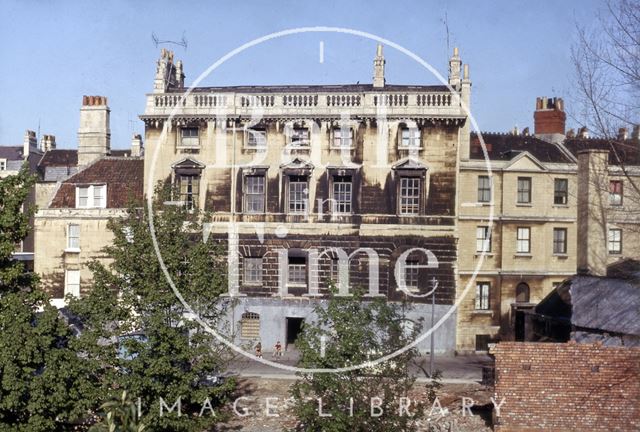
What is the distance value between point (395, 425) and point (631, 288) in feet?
42.2

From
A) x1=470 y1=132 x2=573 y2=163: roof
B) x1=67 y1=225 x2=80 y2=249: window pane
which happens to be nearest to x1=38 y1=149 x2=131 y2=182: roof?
x1=67 y1=225 x2=80 y2=249: window pane

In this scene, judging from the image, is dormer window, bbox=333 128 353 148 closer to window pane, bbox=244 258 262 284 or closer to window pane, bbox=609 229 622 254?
window pane, bbox=244 258 262 284

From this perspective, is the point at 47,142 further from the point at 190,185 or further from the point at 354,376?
the point at 354,376

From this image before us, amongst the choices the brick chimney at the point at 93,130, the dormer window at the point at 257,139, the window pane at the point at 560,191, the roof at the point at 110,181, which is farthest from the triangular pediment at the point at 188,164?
the window pane at the point at 560,191

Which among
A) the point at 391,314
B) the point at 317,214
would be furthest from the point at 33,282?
the point at 317,214

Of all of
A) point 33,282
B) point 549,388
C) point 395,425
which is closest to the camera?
point 395,425

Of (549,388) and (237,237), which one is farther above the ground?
(237,237)

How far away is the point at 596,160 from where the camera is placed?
3731 centimetres

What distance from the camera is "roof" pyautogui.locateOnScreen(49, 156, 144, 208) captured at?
39156 mm

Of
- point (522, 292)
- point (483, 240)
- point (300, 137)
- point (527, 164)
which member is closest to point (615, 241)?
point (522, 292)

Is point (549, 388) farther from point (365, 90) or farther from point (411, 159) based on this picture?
point (365, 90)

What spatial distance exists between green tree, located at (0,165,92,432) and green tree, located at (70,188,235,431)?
721 mm

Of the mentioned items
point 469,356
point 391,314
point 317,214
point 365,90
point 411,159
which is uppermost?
point 365,90

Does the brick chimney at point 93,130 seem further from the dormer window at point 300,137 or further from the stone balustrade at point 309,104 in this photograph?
the dormer window at point 300,137
